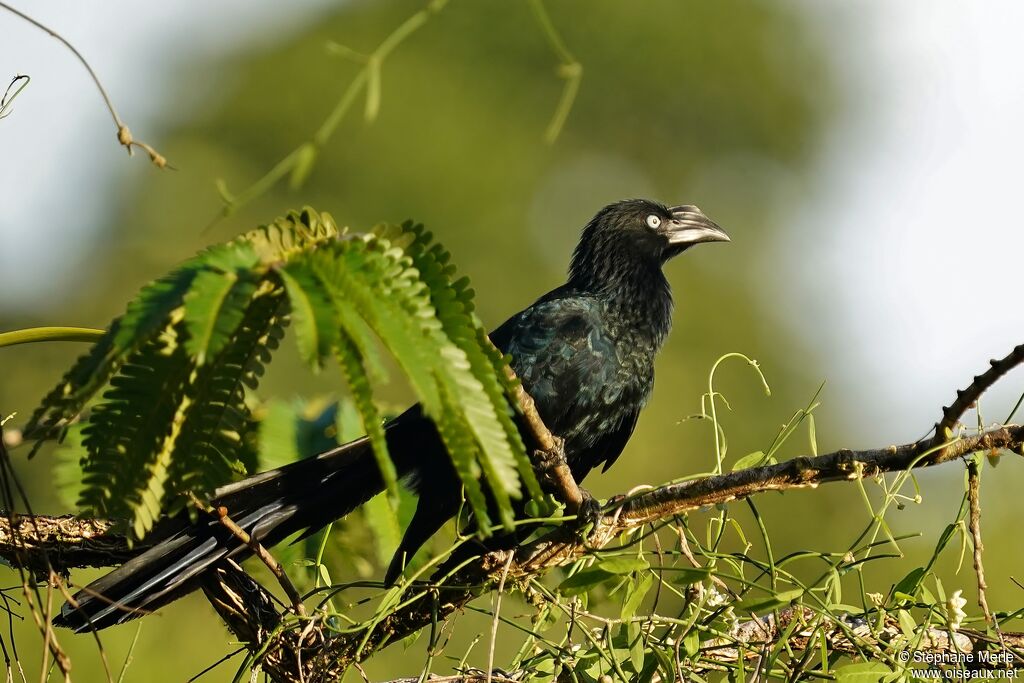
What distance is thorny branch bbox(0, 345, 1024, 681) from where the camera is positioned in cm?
215

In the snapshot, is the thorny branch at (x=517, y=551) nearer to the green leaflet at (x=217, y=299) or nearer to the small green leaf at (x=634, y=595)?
the small green leaf at (x=634, y=595)

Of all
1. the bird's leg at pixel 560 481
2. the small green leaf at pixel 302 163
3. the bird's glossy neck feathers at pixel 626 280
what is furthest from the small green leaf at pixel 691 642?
the bird's glossy neck feathers at pixel 626 280

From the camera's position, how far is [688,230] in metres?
5.29

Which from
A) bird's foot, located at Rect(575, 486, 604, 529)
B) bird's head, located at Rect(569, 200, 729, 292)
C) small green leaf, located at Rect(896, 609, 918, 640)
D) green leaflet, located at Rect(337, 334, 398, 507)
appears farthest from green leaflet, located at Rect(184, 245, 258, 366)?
bird's head, located at Rect(569, 200, 729, 292)

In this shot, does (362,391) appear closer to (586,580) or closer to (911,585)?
(586,580)

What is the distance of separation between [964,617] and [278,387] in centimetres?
977

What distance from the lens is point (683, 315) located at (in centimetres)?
1831

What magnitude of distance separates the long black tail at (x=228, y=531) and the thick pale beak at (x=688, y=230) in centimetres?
250

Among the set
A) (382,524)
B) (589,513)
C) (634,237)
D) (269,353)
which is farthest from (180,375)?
(634,237)

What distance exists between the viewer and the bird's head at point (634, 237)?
192 inches

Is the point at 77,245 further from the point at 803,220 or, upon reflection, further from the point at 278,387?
the point at 803,220

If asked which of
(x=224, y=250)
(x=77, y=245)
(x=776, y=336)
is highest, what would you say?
(x=77, y=245)

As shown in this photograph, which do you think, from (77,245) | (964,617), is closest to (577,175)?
(77,245)

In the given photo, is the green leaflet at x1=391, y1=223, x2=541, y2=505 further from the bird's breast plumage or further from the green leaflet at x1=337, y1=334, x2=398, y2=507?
the bird's breast plumage
